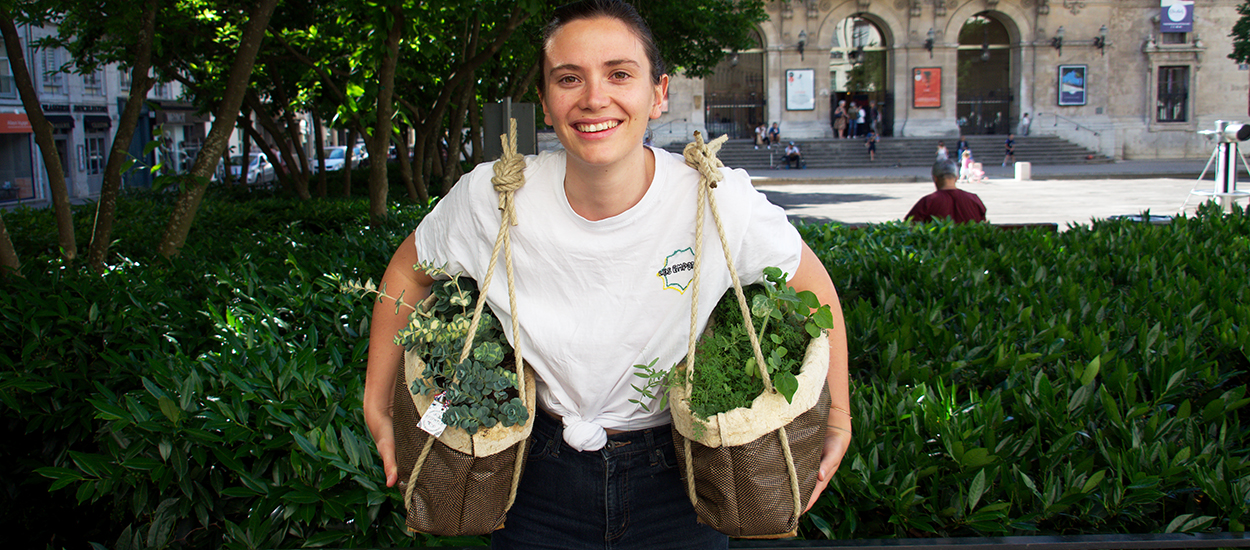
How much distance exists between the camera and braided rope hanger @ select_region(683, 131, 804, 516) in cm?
161

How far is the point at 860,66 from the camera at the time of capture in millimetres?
41531

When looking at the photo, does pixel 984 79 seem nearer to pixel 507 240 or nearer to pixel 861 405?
pixel 861 405

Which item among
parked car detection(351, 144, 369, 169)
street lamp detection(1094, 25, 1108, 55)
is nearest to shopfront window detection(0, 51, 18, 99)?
parked car detection(351, 144, 369, 169)

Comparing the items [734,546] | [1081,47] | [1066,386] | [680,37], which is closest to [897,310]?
[1066,386]

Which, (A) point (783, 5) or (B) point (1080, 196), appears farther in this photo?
(A) point (783, 5)

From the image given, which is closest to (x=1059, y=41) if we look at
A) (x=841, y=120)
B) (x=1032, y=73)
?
(x=1032, y=73)

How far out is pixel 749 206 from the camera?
1.70 meters

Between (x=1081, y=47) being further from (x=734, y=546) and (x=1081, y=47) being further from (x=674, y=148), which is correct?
(x=734, y=546)

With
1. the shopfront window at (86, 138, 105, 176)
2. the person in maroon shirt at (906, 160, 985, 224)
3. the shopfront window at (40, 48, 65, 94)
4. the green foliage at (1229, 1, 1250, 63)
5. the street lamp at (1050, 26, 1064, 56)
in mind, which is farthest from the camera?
the street lamp at (1050, 26, 1064, 56)

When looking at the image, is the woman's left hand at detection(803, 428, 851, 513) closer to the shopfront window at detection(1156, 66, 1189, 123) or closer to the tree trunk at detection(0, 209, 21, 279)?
the tree trunk at detection(0, 209, 21, 279)

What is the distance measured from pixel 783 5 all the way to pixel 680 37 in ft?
65.1

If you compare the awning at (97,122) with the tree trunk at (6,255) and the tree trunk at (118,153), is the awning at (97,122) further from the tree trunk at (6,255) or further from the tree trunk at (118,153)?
the tree trunk at (6,255)

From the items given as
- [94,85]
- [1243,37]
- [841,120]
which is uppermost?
[1243,37]

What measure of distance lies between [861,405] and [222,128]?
15.7ft
